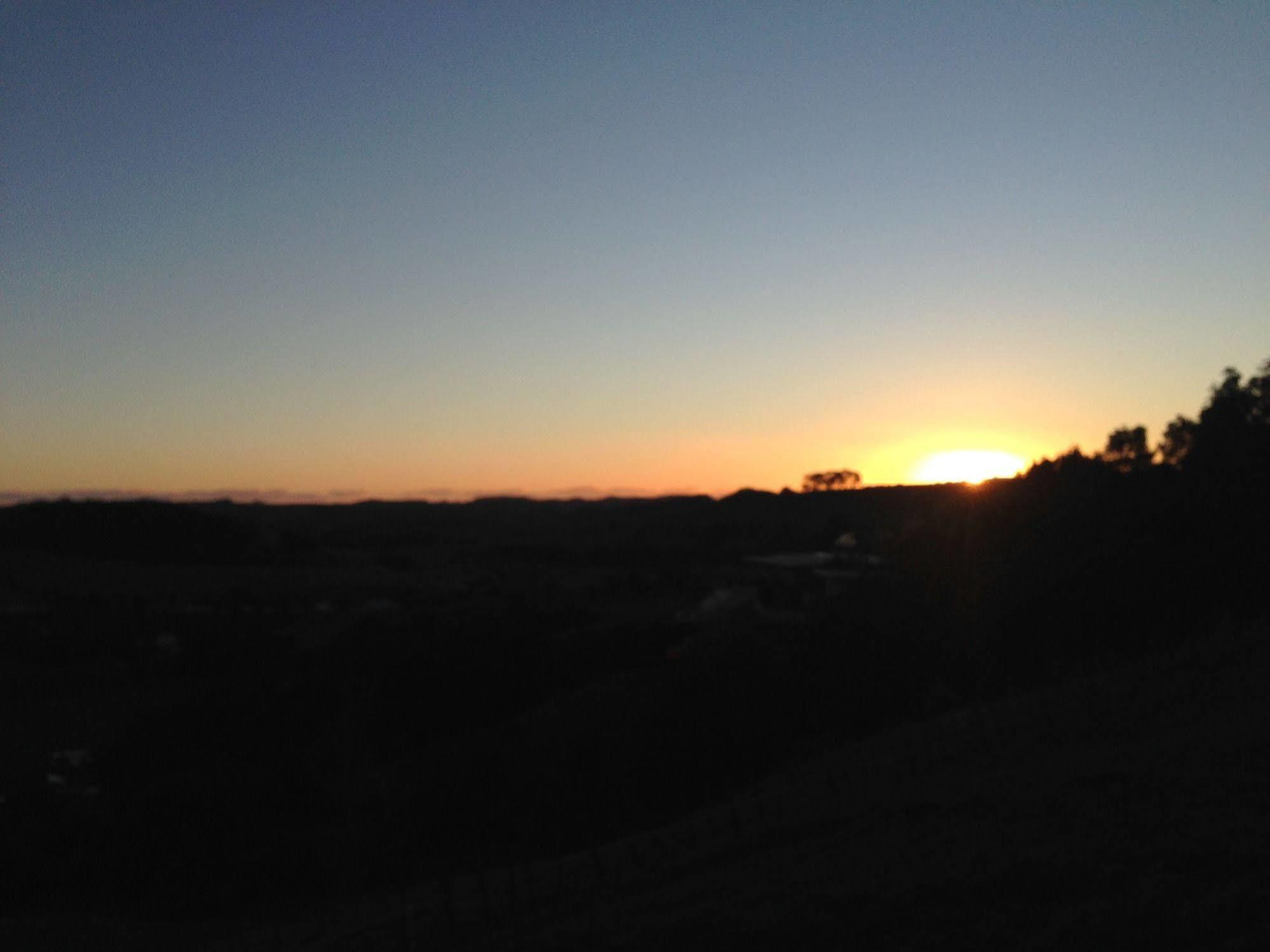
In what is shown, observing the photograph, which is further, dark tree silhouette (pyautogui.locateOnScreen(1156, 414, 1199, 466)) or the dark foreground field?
dark tree silhouette (pyautogui.locateOnScreen(1156, 414, 1199, 466))

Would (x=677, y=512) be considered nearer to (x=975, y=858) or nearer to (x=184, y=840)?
(x=184, y=840)

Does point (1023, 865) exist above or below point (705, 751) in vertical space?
above

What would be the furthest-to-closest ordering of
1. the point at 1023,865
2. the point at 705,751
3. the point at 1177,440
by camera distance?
the point at 1177,440, the point at 705,751, the point at 1023,865

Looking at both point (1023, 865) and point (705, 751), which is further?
point (705, 751)

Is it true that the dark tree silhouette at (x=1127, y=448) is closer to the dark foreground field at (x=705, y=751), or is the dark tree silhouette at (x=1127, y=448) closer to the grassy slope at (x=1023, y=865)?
the dark foreground field at (x=705, y=751)

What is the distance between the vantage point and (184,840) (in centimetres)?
3272

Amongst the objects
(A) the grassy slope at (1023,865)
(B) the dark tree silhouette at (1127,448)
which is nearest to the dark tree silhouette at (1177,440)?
(B) the dark tree silhouette at (1127,448)

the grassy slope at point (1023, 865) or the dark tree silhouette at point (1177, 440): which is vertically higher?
the dark tree silhouette at point (1177, 440)

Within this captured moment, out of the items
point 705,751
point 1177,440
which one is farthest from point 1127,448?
point 705,751

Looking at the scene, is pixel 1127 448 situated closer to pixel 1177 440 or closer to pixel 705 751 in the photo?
pixel 1177 440

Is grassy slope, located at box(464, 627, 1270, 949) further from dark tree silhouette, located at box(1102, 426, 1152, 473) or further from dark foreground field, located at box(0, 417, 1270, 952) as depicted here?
dark tree silhouette, located at box(1102, 426, 1152, 473)

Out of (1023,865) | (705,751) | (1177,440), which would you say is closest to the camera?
(1023,865)

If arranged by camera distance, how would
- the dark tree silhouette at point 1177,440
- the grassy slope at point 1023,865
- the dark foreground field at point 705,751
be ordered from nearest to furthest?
the grassy slope at point 1023,865, the dark foreground field at point 705,751, the dark tree silhouette at point 1177,440

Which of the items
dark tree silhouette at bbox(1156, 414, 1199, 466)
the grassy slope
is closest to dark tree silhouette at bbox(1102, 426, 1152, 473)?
dark tree silhouette at bbox(1156, 414, 1199, 466)
